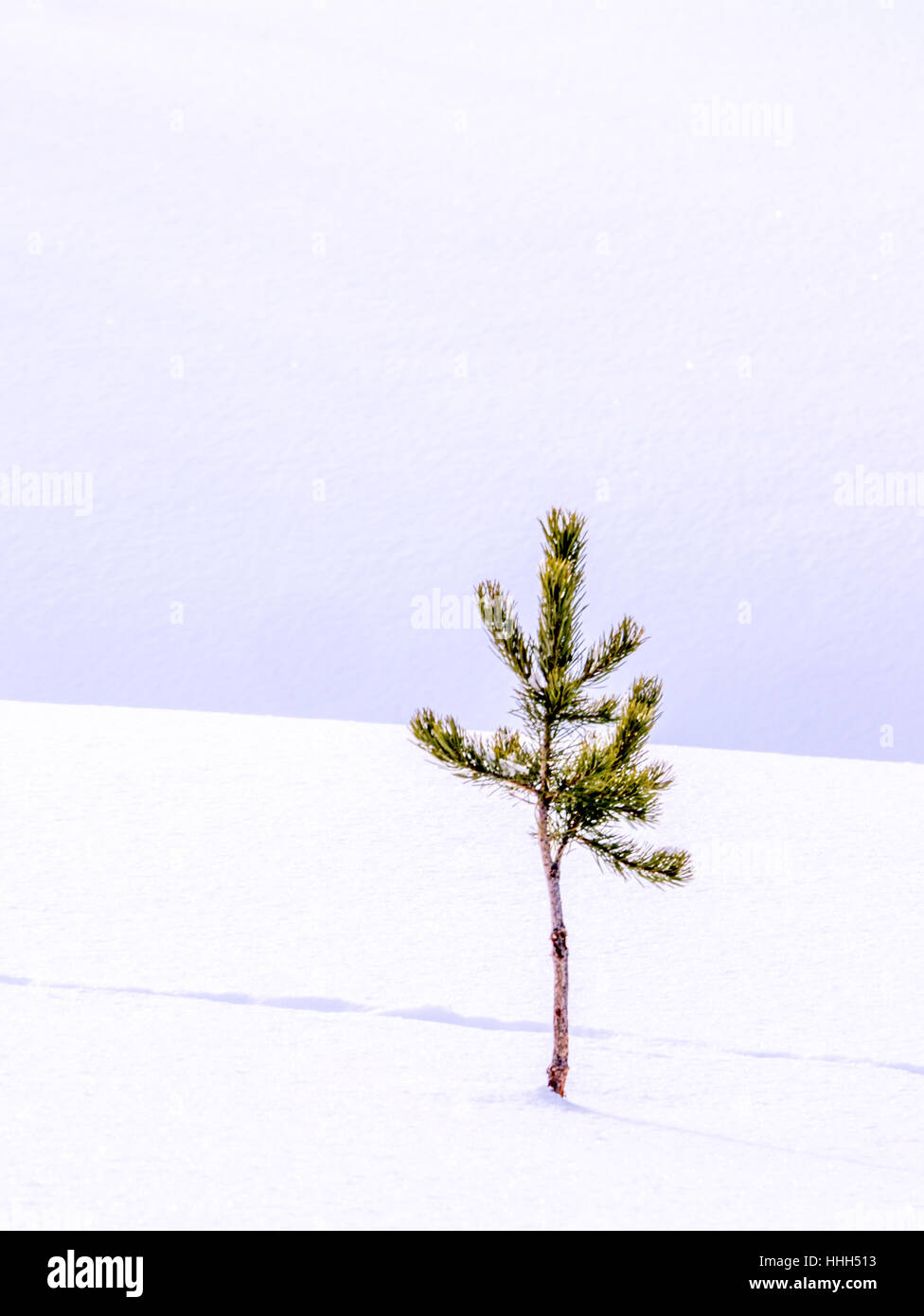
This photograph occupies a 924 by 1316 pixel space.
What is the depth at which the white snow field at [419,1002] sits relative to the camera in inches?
283

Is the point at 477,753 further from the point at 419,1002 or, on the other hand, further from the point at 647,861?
the point at 419,1002

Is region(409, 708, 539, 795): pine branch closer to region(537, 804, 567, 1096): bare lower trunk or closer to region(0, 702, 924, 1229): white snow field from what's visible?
region(537, 804, 567, 1096): bare lower trunk

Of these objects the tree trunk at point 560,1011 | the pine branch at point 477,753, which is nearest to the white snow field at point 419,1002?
the tree trunk at point 560,1011

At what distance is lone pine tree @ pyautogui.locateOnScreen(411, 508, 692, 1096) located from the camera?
8.88 metres

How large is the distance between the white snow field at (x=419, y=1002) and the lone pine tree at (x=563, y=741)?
1.46m

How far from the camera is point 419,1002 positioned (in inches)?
437

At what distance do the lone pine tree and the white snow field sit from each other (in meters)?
1.46

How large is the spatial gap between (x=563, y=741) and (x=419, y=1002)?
3.37 m

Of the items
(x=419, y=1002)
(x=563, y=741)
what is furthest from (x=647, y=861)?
Answer: (x=419, y=1002)

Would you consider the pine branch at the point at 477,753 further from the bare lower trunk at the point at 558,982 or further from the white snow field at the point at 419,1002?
the white snow field at the point at 419,1002

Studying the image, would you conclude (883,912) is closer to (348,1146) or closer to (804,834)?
(804,834)

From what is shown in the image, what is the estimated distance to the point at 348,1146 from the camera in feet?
25.3

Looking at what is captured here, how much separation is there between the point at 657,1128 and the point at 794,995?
365 cm

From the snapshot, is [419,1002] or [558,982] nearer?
[558,982]
